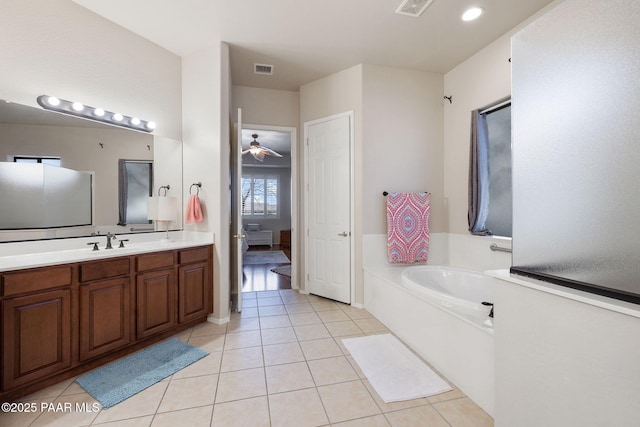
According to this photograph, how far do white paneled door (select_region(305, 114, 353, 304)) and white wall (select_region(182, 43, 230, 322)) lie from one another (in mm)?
1187

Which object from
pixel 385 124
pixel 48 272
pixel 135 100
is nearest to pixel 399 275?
pixel 385 124

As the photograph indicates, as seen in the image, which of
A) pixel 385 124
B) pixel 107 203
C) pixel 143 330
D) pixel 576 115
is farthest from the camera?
pixel 385 124

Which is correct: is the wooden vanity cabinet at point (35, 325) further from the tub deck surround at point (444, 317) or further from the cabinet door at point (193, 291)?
the tub deck surround at point (444, 317)

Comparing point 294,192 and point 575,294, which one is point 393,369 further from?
point 294,192

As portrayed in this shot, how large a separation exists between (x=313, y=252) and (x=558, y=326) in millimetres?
2856

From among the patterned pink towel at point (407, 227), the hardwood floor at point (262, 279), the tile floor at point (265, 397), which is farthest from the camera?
the hardwood floor at point (262, 279)

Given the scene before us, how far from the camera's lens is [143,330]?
2293mm

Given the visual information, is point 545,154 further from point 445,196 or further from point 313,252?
point 313,252

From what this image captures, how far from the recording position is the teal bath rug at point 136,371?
178 cm

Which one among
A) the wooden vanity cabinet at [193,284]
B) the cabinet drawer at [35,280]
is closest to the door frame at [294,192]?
the wooden vanity cabinet at [193,284]

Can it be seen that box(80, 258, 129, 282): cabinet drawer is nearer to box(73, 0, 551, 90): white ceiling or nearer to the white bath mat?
the white bath mat

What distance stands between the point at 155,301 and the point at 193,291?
14.6 inches

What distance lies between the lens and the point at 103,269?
6.74 ft

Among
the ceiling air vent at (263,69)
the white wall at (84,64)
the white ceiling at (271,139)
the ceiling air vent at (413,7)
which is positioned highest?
the white ceiling at (271,139)
